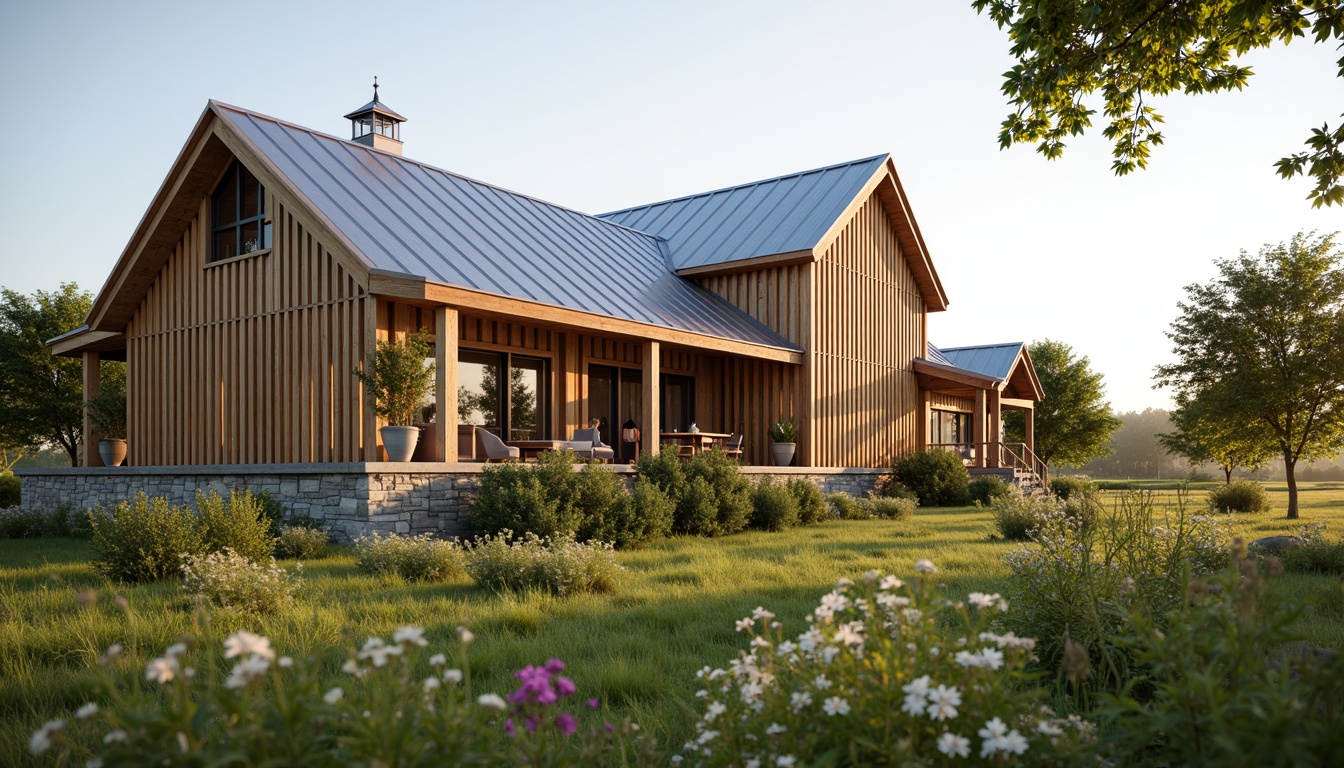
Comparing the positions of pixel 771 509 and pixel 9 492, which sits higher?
pixel 771 509

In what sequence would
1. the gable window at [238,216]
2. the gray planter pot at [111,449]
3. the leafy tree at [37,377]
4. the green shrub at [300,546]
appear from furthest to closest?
1. the leafy tree at [37,377]
2. the gray planter pot at [111,449]
3. the gable window at [238,216]
4. the green shrub at [300,546]

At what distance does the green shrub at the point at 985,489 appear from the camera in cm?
2217

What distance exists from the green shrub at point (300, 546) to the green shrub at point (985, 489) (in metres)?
16.5

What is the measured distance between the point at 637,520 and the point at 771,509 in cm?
380

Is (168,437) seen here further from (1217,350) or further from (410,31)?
(1217,350)

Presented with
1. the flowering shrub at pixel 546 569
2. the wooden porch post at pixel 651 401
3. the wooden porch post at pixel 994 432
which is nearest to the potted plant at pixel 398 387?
the flowering shrub at pixel 546 569

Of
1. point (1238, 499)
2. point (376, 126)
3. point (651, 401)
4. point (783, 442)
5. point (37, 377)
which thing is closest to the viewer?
point (651, 401)

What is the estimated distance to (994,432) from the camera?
1025 inches

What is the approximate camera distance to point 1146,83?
9414 millimetres

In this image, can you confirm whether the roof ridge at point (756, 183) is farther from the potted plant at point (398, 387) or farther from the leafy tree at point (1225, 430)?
the potted plant at point (398, 387)

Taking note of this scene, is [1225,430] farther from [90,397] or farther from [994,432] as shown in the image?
[90,397]

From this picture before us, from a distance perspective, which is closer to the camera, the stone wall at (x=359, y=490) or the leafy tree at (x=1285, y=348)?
the stone wall at (x=359, y=490)

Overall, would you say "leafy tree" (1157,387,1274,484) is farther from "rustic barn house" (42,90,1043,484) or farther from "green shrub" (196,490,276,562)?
"green shrub" (196,490,276,562)

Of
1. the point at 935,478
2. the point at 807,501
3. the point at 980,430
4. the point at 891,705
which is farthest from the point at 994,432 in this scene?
the point at 891,705
